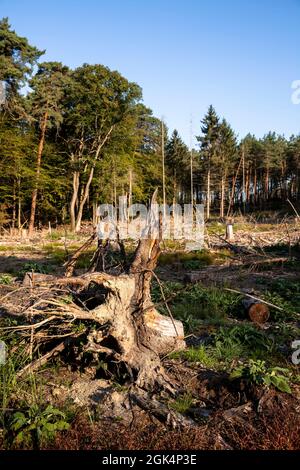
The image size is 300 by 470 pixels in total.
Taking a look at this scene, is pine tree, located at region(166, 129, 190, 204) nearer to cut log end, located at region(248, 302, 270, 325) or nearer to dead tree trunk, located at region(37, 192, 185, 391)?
cut log end, located at region(248, 302, 270, 325)

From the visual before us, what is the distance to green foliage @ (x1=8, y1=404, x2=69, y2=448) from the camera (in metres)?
2.73

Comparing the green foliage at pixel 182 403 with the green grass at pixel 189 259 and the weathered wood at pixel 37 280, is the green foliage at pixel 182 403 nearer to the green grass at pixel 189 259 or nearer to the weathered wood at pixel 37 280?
the weathered wood at pixel 37 280

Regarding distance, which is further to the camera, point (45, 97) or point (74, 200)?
point (74, 200)

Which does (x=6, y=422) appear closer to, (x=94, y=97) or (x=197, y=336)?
(x=197, y=336)

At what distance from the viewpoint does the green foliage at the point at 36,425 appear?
2.73 metres

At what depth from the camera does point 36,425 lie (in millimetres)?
2809

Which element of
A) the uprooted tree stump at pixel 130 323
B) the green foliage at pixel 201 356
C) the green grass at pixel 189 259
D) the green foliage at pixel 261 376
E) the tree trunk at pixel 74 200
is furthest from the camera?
the tree trunk at pixel 74 200

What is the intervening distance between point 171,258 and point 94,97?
68.8 ft

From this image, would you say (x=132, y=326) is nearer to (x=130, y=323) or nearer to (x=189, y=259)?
(x=130, y=323)

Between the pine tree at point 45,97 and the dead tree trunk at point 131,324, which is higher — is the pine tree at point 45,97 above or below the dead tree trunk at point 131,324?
above

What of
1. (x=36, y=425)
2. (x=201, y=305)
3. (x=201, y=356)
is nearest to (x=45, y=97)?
(x=201, y=305)

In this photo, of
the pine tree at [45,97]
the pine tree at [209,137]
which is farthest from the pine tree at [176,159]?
the pine tree at [45,97]

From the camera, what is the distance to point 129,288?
390cm
